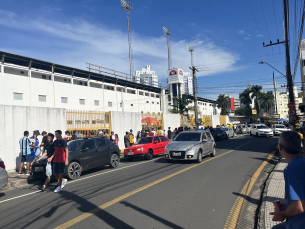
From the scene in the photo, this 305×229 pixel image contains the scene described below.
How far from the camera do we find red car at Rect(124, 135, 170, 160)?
1355cm

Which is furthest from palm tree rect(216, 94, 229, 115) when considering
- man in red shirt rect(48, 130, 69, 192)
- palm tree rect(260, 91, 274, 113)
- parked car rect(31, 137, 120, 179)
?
man in red shirt rect(48, 130, 69, 192)

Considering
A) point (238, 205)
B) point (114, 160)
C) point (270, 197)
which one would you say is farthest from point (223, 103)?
point (238, 205)

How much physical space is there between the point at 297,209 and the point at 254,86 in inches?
2648

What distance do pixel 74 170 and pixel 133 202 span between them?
14.0 ft

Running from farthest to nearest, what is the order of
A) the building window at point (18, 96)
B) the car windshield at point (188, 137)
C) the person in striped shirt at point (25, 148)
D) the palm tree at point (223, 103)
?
the palm tree at point (223, 103)
the building window at point (18, 96)
the car windshield at point (188, 137)
the person in striped shirt at point (25, 148)

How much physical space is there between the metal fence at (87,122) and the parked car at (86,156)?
4.94 m

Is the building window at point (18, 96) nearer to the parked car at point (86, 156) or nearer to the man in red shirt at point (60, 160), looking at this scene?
the parked car at point (86, 156)

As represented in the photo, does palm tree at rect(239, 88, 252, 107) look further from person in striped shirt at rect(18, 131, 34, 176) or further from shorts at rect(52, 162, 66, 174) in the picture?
shorts at rect(52, 162, 66, 174)

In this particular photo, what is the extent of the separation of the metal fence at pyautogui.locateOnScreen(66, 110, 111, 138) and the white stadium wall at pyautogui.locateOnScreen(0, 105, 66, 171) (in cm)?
157

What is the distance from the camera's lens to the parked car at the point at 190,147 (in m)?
11.0

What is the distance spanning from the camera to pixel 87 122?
54.3ft

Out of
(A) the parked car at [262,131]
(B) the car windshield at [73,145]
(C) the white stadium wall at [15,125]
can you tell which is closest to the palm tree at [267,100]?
(A) the parked car at [262,131]

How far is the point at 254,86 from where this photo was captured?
63594mm

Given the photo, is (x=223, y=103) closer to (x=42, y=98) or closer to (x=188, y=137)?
(x=42, y=98)
